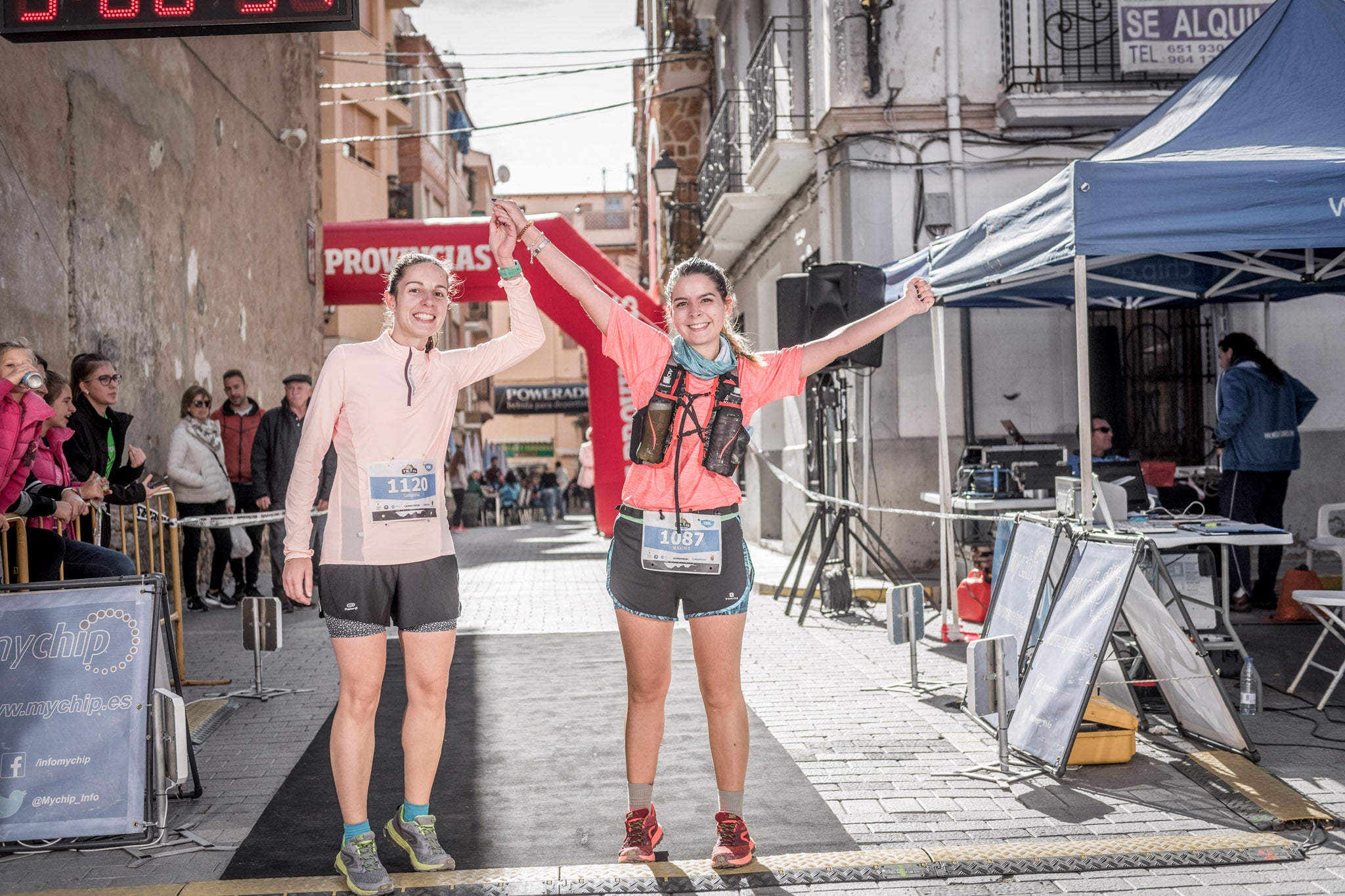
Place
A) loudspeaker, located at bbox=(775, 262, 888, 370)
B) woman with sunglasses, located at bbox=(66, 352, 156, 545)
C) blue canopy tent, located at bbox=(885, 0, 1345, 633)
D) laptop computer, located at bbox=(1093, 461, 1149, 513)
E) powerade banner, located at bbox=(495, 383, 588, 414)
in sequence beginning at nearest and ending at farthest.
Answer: blue canopy tent, located at bbox=(885, 0, 1345, 633) < woman with sunglasses, located at bbox=(66, 352, 156, 545) < laptop computer, located at bbox=(1093, 461, 1149, 513) < loudspeaker, located at bbox=(775, 262, 888, 370) < powerade banner, located at bbox=(495, 383, 588, 414)

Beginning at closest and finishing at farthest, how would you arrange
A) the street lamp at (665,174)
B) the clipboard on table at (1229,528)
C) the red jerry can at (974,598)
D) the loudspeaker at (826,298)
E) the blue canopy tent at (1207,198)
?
the blue canopy tent at (1207,198) < the clipboard on table at (1229,528) < the red jerry can at (974,598) < the loudspeaker at (826,298) < the street lamp at (665,174)

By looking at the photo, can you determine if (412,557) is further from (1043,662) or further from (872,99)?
(872,99)

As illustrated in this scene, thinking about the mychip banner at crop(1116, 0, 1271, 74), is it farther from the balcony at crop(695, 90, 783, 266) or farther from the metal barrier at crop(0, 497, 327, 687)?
the metal barrier at crop(0, 497, 327, 687)

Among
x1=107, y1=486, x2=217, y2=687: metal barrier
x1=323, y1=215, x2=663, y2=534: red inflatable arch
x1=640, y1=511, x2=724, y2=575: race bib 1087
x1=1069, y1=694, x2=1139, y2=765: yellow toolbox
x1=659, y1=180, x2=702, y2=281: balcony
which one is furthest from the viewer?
x1=659, y1=180, x2=702, y2=281: balcony

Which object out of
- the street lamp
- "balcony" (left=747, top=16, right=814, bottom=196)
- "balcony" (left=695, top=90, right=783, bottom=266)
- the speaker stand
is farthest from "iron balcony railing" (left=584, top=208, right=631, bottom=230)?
the speaker stand

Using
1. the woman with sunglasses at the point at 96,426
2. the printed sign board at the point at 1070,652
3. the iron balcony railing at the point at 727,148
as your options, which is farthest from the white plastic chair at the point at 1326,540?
the iron balcony railing at the point at 727,148

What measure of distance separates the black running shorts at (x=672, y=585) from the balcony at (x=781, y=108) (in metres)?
10.3

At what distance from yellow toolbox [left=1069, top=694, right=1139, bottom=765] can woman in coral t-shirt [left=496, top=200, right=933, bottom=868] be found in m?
1.86

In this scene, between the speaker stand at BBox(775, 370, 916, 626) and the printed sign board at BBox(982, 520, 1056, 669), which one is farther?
the speaker stand at BBox(775, 370, 916, 626)

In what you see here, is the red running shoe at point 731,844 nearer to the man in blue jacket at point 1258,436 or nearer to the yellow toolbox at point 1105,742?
the yellow toolbox at point 1105,742

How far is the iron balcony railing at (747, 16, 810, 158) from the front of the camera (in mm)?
14578

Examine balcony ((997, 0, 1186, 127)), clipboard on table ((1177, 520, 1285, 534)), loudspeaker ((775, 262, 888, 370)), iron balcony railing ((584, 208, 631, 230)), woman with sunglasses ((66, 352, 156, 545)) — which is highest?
iron balcony railing ((584, 208, 631, 230))

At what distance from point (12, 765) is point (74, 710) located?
257 mm

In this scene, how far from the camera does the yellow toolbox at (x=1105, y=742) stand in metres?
5.41
